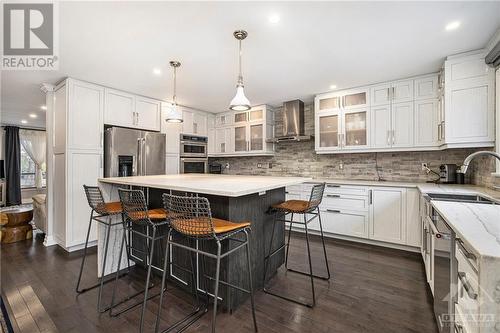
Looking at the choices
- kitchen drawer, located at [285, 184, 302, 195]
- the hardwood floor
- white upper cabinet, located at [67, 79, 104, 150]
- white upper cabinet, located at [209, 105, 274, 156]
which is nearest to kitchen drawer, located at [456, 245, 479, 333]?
the hardwood floor

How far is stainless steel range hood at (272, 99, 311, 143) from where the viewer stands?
4.25m

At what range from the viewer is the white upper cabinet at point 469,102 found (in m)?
2.46

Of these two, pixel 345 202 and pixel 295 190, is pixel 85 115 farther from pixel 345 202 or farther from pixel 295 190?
pixel 345 202

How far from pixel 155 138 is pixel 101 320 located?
289 centimetres

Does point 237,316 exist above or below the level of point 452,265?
below

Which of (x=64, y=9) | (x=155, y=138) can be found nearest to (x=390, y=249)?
(x=155, y=138)

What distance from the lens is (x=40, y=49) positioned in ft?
8.00

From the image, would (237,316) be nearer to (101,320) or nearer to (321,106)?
(101,320)

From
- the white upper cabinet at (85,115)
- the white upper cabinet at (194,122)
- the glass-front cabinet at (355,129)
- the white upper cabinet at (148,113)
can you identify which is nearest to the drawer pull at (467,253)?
the glass-front cabinet at (355,129)

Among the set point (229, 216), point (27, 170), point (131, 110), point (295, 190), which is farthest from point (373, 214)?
point (27, 170)

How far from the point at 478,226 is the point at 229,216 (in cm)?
143

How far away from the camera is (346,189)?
3443mm

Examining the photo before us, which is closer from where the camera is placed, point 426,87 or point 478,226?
point 478,226

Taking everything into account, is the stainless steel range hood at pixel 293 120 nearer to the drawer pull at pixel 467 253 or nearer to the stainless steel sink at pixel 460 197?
the stainless steel sink at pixel 460 197
